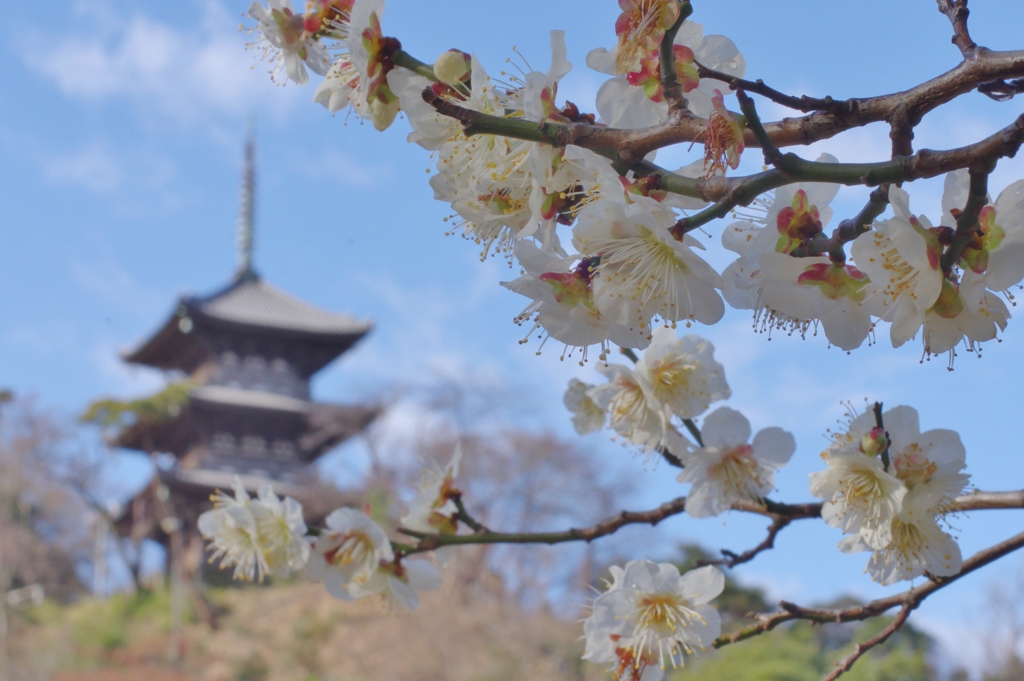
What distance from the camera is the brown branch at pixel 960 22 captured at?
2.11ft

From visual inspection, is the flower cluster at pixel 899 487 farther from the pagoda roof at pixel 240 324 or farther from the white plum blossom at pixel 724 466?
the pagoda roof at pixel 240 324

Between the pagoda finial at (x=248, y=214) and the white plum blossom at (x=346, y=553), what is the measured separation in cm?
1902

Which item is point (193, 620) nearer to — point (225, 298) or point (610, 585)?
point (225, 298)

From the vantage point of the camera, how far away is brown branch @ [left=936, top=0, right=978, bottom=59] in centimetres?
64

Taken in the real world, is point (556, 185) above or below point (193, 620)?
below

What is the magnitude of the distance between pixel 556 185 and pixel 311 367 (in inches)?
705

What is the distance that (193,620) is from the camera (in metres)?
16.4

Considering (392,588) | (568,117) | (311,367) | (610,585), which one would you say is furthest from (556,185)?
(311,367)

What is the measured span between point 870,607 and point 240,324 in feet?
55.6

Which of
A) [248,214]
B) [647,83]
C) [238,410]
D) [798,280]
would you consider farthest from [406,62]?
[248,214]

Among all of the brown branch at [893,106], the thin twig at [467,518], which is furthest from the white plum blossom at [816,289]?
the thin twig at [467,518]

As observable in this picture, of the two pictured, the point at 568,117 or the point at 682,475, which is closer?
the point at 568,117

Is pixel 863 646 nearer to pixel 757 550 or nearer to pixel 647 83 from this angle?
pixel 757 550

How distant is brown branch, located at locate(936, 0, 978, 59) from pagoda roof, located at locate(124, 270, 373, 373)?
55.1 feet
